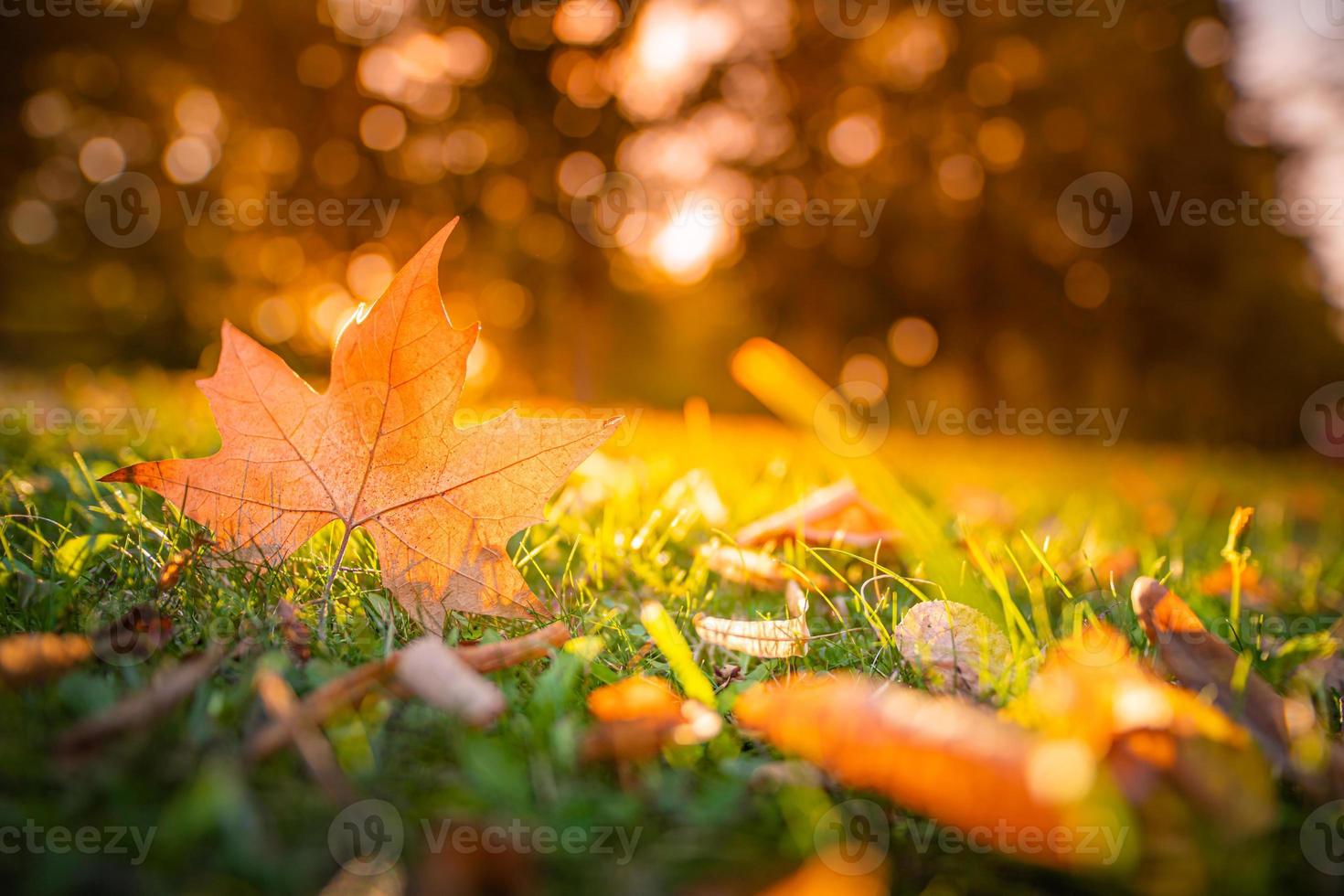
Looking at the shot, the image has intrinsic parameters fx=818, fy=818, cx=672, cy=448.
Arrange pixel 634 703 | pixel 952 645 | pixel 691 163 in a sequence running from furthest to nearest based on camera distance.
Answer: pixel 691 163, pixel 952 645, pixel 634 703

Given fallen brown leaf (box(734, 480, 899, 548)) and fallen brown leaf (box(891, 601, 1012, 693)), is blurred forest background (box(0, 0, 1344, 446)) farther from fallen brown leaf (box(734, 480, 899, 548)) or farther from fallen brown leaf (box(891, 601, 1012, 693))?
fallen brown leaf (box(891, 601, 1012, 693))

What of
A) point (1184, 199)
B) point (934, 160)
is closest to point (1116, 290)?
point (1184, 199)

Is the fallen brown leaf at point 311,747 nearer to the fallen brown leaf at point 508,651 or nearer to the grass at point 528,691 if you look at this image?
the grass at point 528,691

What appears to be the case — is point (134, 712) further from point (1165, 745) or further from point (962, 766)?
point (1165, 745)

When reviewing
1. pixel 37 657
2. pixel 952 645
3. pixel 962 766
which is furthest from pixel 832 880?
pixel 37 657

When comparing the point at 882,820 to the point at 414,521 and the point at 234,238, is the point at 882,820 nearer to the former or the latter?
the point at 414,521

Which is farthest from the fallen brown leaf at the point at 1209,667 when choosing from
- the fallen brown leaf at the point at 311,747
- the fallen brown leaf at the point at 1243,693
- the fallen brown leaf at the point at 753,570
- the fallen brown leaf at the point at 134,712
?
the fallen brown leaf at the point at 134,712
